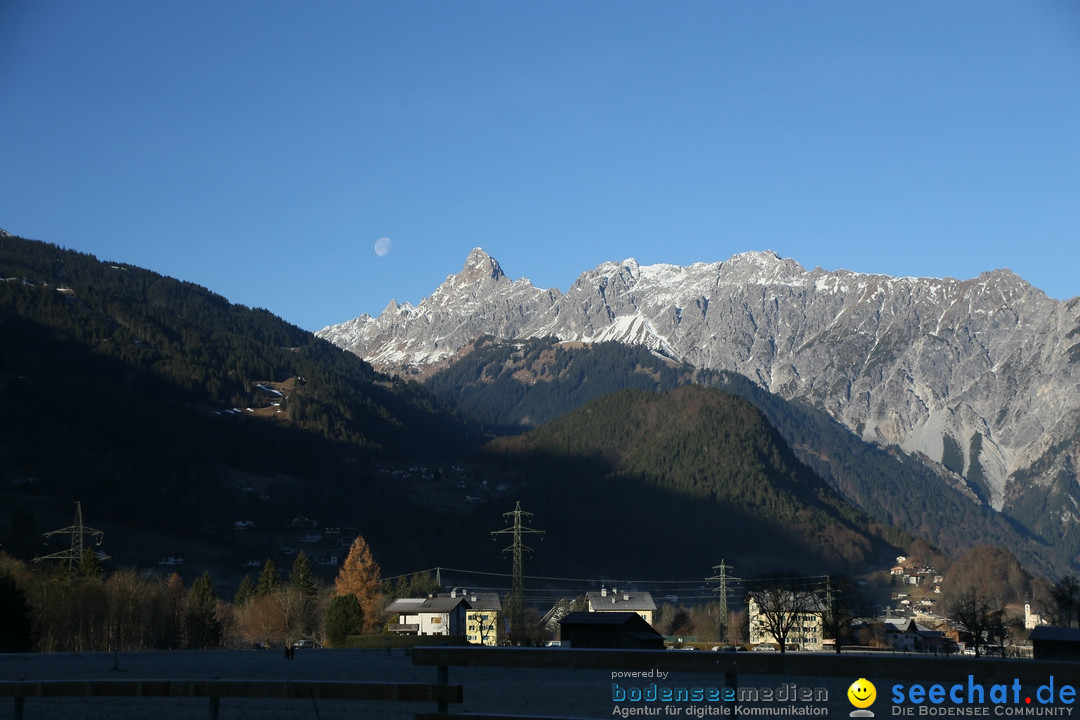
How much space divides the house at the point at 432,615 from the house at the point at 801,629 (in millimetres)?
35726

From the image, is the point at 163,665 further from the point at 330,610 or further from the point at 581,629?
the point at 330,610

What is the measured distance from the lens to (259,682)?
603 inches

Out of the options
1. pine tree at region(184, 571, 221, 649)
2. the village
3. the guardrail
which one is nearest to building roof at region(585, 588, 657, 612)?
the village

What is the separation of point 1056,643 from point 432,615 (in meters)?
87.8

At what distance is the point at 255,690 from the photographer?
599 inches

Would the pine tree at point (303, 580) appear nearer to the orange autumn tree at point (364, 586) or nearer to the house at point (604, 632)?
the orange autumn tree at point (364, 586)

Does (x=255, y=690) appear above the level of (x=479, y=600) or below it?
above

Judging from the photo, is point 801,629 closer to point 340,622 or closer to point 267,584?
point 340,622

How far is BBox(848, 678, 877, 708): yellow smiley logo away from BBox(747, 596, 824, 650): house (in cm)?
10596

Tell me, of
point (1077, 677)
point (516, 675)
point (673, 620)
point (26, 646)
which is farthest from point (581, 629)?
point (673, 620)

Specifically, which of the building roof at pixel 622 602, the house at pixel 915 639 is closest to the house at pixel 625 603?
the building roof at pixel 622 602

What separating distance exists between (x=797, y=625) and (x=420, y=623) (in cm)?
4546

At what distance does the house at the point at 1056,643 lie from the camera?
2288 inches

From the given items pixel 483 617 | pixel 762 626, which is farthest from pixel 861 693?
pixel 483 617
